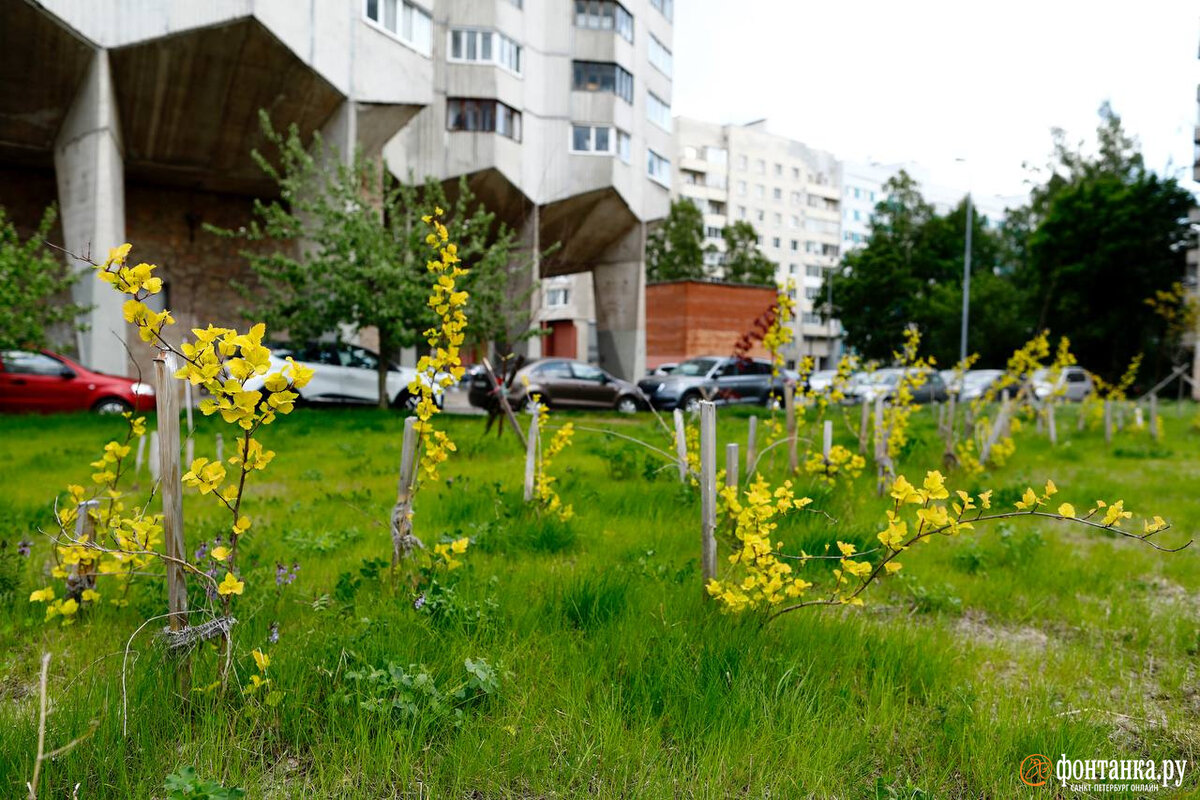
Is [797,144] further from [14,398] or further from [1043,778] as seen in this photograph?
[1043,778]

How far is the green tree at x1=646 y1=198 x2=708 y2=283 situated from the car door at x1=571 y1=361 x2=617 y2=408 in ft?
110

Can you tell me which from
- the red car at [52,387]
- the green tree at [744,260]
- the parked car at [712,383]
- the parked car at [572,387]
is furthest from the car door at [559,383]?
the green tree at [744,260]

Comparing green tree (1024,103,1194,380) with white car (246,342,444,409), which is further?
green tree (1024,103,1194,380)

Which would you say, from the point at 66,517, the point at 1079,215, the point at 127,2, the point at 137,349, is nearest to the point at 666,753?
the point at 66,517

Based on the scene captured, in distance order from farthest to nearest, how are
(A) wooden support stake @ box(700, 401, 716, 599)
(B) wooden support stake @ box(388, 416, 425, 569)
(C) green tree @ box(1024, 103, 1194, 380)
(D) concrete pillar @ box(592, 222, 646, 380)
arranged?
(C) green tree @ box(1024, 103, 1194, 380) → (D) concrete pillar @ box(592, 222, 646, 380) → (B) wooden support stake @ box(388, 416, 425, 569) → (A) wooden support stake @ box(700, 401, 716, 599)

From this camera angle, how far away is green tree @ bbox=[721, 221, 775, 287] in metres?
55.6

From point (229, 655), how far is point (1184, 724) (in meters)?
3.48

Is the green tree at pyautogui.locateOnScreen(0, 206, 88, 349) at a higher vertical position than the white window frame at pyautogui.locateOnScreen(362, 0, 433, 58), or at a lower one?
lower

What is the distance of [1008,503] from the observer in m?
7.02

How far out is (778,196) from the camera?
248ft

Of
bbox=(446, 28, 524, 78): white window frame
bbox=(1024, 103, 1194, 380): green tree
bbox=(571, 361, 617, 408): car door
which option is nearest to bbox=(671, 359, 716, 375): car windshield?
bbox=(571, 361, 617, 408): car door

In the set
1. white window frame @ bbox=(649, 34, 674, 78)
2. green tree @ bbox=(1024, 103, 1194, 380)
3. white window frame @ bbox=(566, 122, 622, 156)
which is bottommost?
green tree @ bbox=(1024, 103, 1194, 380)

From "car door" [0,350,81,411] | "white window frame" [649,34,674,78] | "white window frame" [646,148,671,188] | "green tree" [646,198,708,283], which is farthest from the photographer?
"green tree" [646,198,708,283]

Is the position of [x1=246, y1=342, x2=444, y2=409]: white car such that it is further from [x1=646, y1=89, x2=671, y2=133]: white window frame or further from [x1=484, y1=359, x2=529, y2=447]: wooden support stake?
[x1=646, y1=89, x2=671, y2=133]: white window frame
